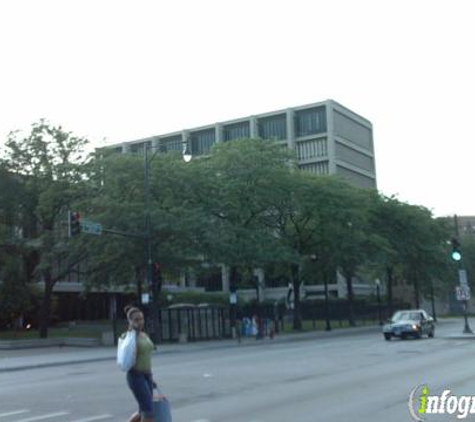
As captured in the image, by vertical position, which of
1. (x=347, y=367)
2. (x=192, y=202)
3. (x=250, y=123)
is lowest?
(x=347, y=367)

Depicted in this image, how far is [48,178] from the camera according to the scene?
46344 mm

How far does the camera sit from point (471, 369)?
18031 millimetres

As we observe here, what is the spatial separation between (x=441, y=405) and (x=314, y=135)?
320ft

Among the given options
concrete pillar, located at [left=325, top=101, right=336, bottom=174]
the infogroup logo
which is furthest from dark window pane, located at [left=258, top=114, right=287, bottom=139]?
the infogroup logo

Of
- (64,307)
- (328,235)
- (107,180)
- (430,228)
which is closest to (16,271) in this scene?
(107,180)

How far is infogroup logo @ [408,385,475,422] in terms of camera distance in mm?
11109

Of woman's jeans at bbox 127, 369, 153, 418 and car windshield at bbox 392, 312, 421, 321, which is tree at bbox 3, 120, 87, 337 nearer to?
car windshield at bbox 392, 312, 421, 321

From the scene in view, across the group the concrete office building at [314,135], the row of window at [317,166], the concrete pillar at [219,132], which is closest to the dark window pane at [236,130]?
the concrete office building at [314,135]

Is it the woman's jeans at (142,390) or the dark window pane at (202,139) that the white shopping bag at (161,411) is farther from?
the dark window pane at (202,139)

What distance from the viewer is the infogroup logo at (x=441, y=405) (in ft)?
36.4

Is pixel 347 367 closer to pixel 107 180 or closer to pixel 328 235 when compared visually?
pixel 107 180

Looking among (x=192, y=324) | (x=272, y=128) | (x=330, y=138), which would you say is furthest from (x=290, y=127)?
(x=192, y=324)

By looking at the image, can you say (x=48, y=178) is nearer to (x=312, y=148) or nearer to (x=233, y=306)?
(x=233, y=306)

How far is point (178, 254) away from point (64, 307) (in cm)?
3494
